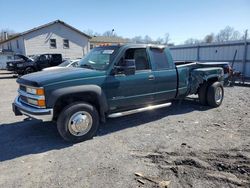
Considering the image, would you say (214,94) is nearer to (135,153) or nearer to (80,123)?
(135,153)

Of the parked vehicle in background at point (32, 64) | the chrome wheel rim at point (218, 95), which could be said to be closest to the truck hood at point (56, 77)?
the chrome wheel rim at point (218, 95)

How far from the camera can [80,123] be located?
499 centimetres

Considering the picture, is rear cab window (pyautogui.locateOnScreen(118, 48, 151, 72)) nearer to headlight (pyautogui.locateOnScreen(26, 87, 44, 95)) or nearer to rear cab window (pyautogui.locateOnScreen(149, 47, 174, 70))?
rear cab window (pyautogui.locateOnScreen(149, 47, 174, 70))

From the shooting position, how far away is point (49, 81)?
4.61 metres

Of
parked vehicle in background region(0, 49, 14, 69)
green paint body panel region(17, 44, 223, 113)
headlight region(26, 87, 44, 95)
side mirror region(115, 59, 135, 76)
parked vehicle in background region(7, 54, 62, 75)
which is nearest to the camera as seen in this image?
headlight region(26, 87, 44, 95)

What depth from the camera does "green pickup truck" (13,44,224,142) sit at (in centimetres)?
469

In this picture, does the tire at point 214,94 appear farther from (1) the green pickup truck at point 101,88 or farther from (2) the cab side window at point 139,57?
(2) the cab side window at point 139,57

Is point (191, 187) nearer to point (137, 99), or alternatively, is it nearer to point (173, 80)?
point (137, 99)

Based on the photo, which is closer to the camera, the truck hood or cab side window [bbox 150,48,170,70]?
the truck hood

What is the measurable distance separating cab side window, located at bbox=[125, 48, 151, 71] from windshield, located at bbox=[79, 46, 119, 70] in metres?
0.36

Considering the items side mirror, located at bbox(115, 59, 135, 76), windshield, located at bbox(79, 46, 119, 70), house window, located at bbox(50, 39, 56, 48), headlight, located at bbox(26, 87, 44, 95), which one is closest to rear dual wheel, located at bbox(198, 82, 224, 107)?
side mirror, located at bbox(115, 59, 135, 76)

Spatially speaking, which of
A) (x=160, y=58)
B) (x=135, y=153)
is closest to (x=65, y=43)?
(x=160, y=58)

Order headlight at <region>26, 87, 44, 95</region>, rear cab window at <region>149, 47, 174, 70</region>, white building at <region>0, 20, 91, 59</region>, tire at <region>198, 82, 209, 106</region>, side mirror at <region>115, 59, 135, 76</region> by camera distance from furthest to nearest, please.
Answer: white building at <region>0, 20, 91, 59</region>, tire at <region>198, 82, 209, 106</region>, rear cab window at <region>149, 47, 174, 70</region>, side mirror at <region>115, 59, 135, 76</region>, headlight at <region>26, 87, 44, 95</region>

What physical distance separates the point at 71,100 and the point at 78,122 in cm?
48
